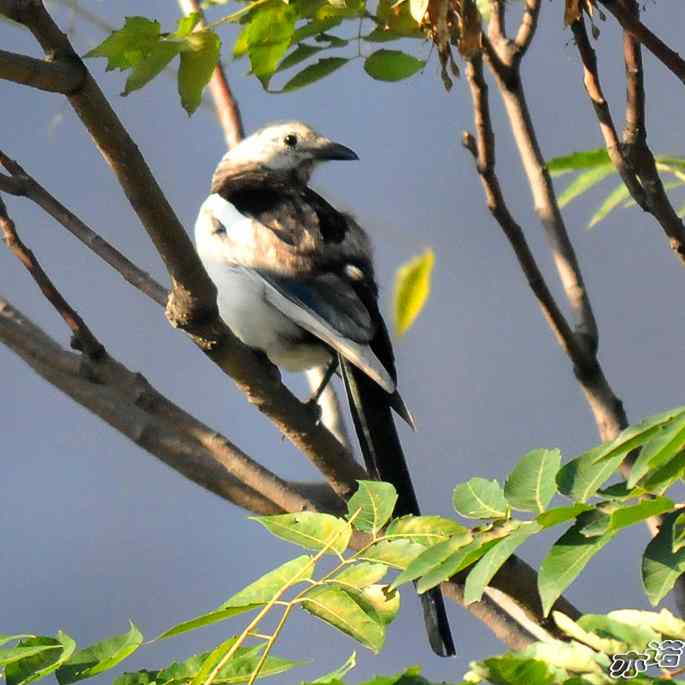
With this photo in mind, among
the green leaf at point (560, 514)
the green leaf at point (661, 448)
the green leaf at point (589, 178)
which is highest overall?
the green leaf at point (589, 178)

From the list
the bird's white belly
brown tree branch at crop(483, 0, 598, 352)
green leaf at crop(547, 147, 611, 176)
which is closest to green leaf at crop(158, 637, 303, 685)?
green leaf at crop(547, 147, 611, 176)

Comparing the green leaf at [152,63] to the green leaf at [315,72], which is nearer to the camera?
the green leaf at [152,63]

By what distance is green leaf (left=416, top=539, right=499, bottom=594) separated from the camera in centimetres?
141

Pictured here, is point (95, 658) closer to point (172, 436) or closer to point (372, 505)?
point (372, 505)

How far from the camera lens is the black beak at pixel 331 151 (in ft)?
12.6

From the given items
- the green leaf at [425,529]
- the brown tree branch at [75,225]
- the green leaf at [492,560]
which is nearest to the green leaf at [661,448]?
the green leaf at [492,560]

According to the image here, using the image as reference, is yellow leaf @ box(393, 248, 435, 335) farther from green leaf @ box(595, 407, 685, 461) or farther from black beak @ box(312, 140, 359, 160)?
black beak @ box(312, 140, 359, 160)

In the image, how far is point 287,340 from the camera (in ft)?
10.8

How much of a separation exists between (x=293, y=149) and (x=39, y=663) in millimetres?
2489

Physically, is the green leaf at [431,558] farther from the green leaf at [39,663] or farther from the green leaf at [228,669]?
the green leaf at [39,663]

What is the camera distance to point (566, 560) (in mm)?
1395

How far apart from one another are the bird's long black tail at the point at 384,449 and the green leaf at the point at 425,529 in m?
0.96

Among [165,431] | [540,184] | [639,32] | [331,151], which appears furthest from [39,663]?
[331,151]

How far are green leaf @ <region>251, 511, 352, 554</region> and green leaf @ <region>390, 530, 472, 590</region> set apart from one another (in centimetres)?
10
